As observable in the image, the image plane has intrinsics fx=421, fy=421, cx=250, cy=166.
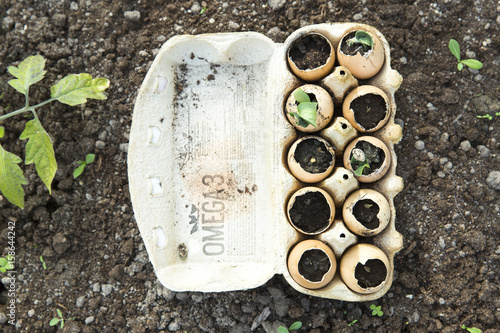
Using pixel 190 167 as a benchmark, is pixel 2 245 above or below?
below

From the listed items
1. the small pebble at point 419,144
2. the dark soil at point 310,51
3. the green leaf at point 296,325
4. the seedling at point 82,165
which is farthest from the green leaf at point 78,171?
the small pebble at point 419,144

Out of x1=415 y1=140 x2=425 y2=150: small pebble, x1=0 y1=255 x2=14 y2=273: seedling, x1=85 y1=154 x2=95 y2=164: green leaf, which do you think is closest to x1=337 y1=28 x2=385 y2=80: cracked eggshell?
x1=415 y1=140 x2=425 y2=150: small pebble

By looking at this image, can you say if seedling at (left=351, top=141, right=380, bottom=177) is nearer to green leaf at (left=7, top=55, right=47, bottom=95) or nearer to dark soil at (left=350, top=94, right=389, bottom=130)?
dark soil at (left=350, top=94, right=389, bottom=130)

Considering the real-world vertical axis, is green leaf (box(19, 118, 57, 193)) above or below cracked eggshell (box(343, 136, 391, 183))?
below

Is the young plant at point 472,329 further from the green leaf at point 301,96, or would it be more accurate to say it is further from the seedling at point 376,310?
the green leaf at point 301,96

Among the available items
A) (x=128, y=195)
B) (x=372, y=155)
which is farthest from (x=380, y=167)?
(x=128, y=195)

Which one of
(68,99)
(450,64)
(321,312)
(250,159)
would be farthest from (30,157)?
(450,64)

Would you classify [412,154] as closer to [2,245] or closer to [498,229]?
[498,229]

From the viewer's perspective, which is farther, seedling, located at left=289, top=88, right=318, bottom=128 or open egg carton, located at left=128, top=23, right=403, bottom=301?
open egg carton, located at left=128, top=23, right=403, bottom=301
